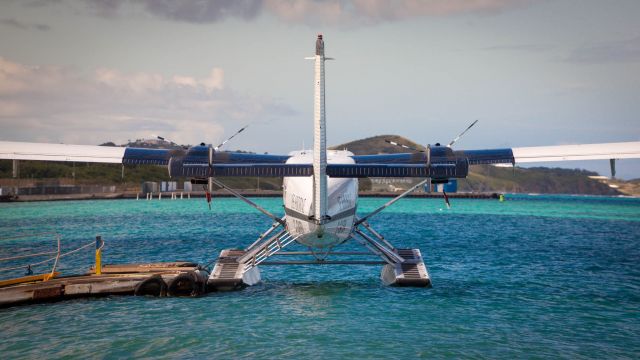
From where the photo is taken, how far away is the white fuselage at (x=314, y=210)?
16984 millimetres

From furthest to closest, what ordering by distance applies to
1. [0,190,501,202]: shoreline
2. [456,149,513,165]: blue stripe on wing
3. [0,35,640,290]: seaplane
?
[0,190,501,202]: shoreline, [456,149,513,165]: blue stripe on wing, [0,35,640,290]: seaplane

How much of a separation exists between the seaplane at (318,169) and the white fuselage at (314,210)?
3cm

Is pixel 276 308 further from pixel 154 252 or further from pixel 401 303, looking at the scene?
pixel 154 252

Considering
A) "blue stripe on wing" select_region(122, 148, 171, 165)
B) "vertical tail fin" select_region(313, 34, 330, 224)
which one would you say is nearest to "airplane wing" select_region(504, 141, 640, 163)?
"vertical tail fin" select_region(313, 34, 330, 224)

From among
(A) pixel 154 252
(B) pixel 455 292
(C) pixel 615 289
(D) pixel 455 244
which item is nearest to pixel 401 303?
(B) pixel 455 292

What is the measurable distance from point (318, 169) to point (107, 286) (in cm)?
987

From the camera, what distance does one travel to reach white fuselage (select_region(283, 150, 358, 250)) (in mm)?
16984

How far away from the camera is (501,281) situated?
83.8 ft

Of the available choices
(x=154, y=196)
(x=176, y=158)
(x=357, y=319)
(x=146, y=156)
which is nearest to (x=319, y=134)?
(x=176, y=158)

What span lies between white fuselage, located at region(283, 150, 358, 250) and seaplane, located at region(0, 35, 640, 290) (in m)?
0.03

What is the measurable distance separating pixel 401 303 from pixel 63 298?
12.2m

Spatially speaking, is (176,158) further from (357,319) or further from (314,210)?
(357,319)

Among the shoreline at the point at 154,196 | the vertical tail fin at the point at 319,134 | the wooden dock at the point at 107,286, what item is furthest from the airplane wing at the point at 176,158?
the shoreline at the point at 154,196

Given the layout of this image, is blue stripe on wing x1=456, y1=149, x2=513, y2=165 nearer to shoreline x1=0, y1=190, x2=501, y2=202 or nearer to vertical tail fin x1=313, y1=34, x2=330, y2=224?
vertical tail fin x1=313, y1=34, x2=330, y2=224
